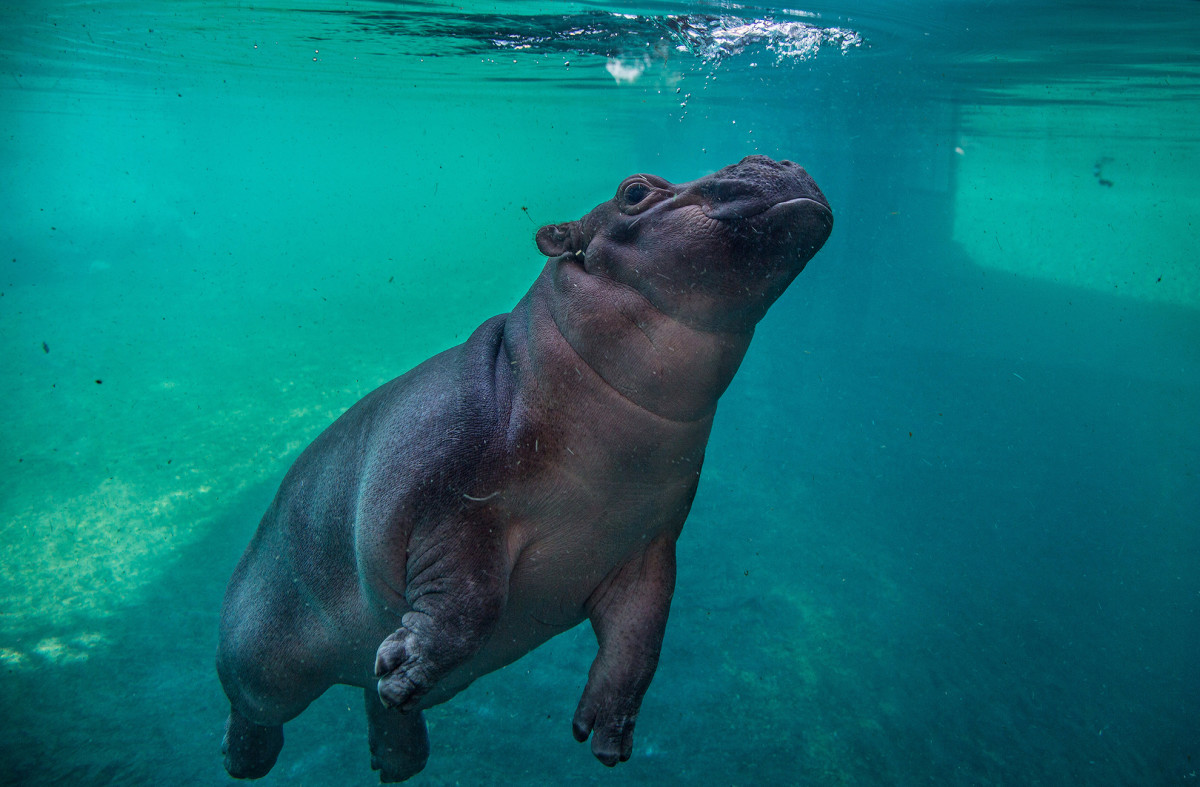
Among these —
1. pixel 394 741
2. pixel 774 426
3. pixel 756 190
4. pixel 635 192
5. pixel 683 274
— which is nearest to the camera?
pixel 756 190

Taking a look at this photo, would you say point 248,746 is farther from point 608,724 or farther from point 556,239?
point 556,239

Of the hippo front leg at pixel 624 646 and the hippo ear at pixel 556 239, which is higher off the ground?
the hippo ear at pixel 556 239

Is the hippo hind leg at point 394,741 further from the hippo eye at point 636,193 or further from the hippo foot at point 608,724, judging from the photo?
the hippo eye at point 636,193

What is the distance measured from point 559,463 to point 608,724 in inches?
49.5

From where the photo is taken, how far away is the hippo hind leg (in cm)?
409

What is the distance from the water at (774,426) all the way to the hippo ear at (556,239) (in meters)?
4.63

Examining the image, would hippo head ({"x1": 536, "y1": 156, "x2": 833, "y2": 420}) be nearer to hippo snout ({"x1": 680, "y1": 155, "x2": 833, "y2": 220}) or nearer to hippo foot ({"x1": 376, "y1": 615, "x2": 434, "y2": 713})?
hippo snout ({"x1": 680, "y1": 155, "x2": 833, "y2": 220})

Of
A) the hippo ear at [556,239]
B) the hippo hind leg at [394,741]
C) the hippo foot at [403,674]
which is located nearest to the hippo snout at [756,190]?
the hippo ear at [556,239]

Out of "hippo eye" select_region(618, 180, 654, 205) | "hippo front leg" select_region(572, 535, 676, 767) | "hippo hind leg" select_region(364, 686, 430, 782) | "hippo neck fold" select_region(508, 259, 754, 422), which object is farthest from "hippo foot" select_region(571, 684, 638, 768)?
"hippo eye" select_region(618, 180, 654, 205)

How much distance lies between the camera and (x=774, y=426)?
41.5ft

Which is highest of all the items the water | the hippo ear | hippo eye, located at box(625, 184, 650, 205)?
hippo eye, located at box(625, 184, 650, 205)

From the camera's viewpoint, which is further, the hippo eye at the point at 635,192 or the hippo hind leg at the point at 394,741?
the hippo hind leg at the point at 394,741

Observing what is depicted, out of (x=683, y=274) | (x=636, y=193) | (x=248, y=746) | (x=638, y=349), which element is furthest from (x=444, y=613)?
(x=248, y=746)

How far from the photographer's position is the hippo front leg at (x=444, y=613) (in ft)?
7.67
